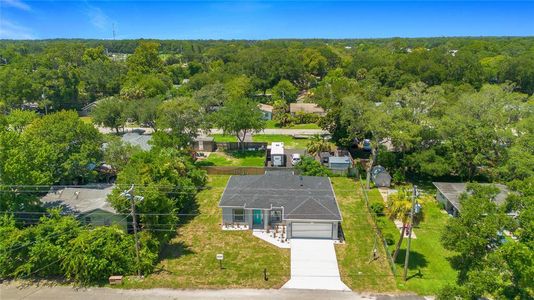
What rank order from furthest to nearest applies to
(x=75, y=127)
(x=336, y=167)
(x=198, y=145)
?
1. (x=198, y=145)
2. (x=336, y=167)
3. (x=75, y=127)

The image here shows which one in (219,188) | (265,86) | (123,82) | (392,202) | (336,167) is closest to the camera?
(392,202)

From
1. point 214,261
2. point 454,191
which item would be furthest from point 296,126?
point 214,261

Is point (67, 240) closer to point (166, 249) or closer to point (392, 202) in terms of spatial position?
point (166, 249)

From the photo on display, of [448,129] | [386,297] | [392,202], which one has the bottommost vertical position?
[386,297]

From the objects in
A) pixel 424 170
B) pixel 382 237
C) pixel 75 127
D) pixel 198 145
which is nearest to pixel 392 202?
pixel 382 237

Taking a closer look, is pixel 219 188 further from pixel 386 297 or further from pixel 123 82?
pixel 123 82

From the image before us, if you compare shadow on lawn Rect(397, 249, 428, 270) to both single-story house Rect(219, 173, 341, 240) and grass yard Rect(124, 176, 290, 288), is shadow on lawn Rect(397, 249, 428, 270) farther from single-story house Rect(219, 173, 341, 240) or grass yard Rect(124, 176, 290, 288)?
grass yard Rect(124, 176, 290, 288)

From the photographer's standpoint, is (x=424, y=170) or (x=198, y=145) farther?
(x=198, y=145)

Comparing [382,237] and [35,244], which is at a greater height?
[35,244]
